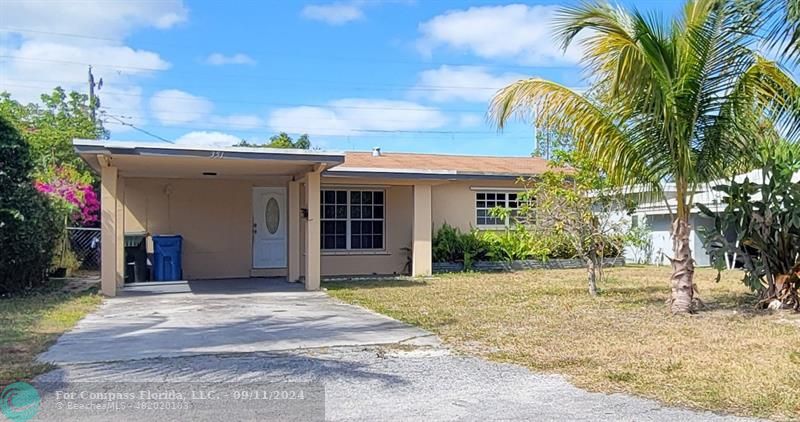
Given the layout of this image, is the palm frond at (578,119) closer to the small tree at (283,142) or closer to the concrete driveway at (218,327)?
the concrete driveway at (218,327)

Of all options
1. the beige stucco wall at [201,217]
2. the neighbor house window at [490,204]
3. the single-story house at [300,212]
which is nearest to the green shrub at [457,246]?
the single-story house at [300,212]

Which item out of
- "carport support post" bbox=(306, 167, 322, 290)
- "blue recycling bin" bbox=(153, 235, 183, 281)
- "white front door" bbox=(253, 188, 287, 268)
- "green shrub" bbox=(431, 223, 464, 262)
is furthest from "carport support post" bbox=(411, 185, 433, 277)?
"blue recycling bin" bbox=(153, 235, 183, 281)

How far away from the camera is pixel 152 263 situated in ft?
51.4

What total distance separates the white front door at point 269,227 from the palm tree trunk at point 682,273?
9.85 metres

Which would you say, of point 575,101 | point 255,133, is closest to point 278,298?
point 575,101

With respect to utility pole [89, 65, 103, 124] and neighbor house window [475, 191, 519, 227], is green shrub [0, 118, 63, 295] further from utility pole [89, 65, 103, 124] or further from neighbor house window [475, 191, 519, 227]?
utility pole [89, 65, 103, 124]

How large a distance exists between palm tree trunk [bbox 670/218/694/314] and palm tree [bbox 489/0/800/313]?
0.01m

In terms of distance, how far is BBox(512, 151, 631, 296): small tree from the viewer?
11773mm

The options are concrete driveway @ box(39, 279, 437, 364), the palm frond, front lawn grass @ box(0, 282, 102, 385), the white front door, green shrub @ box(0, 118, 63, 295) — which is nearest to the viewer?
front lawn grass @ box(0, 282, 102, 385)

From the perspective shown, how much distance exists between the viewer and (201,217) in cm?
1636

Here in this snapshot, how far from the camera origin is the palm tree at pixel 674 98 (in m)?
8.89

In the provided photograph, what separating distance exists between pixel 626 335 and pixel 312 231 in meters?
6.81

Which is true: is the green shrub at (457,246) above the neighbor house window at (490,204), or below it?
below

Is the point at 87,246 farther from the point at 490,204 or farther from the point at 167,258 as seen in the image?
the point at 490,204
